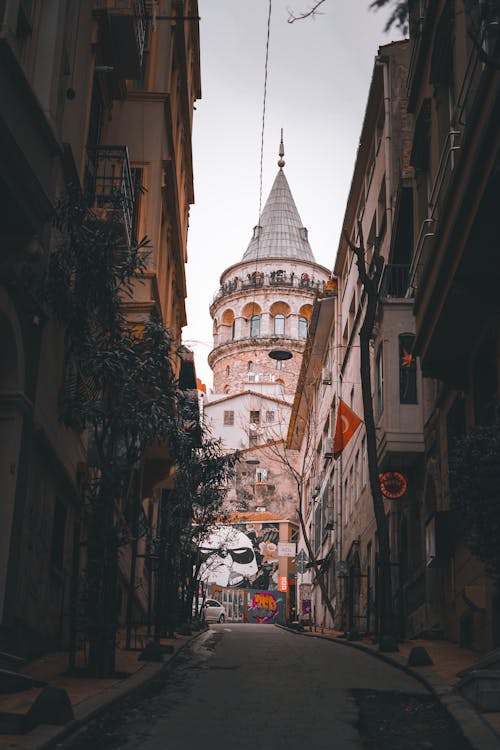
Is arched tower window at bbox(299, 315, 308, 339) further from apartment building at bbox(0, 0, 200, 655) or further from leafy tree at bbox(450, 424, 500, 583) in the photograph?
leafy tree at bbox(450, 424, 500, 583)

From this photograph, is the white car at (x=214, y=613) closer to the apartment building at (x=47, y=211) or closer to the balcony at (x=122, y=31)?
the apartment building at (x=47, y=211)

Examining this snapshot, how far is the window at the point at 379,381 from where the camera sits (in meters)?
22.3

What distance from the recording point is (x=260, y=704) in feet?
29.5

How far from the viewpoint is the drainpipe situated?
25.4 meters

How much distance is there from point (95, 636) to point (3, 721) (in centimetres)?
414

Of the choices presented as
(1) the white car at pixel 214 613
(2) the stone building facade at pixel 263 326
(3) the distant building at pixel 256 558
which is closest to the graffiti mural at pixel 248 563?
(3) the distant building at pixel 256 558

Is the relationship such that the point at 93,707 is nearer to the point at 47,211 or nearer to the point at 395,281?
the point at 47,211

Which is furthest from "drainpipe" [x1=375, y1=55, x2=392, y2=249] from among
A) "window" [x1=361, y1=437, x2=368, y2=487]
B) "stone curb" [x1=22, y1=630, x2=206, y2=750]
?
"stone curb" [x1=22, y1=630, x2=206, y2=750]

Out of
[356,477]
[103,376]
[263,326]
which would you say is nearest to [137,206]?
[103,376]

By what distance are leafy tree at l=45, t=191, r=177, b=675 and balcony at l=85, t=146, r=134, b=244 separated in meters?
1.90

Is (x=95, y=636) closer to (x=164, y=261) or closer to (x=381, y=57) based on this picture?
(x=164, y=261)

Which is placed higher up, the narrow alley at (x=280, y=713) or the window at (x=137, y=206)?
the window at (x=137, y=206)

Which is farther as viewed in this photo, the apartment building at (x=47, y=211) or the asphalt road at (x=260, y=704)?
the apartment building at (x=47, y=211)

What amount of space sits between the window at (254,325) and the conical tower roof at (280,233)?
579 centimetres
